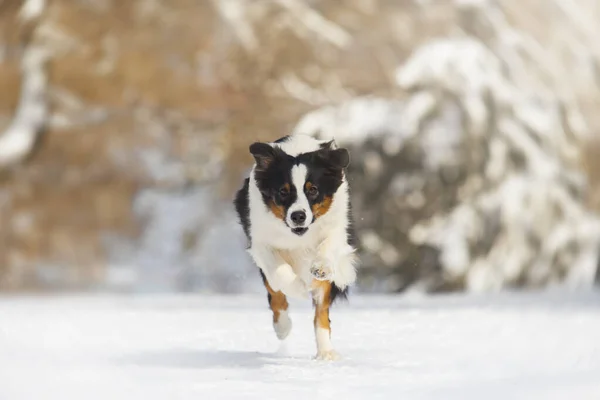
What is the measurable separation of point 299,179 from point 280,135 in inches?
114

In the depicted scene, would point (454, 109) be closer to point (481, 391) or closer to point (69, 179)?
point (69, 179)

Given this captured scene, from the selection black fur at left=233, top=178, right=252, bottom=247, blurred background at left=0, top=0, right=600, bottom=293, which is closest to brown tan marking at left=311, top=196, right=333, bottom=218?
black fur at left=233, top=178, right=252, bottom=247

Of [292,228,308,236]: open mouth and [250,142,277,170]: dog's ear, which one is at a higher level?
[250,142,277,170]: dog's ear

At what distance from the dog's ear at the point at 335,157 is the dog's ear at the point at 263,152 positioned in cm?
15

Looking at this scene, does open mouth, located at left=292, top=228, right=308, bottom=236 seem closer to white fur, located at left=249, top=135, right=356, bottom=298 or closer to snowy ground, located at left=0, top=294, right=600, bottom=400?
white fur, located at left=249, top=135, right=356, bottom=298

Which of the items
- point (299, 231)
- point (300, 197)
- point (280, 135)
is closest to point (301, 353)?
point (299, 231)

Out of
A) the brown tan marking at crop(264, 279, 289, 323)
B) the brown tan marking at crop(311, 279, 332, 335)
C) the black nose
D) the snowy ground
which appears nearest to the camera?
the snowy ground

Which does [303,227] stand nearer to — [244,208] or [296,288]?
[296,288]

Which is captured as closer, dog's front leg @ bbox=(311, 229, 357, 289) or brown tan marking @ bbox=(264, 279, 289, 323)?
dog's front leg @ bbox=(311, 229, 357, 289)

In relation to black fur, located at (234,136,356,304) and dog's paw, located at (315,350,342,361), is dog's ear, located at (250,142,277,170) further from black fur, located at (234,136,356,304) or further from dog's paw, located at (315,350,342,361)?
dog's paw, located at (315,350,342,361)

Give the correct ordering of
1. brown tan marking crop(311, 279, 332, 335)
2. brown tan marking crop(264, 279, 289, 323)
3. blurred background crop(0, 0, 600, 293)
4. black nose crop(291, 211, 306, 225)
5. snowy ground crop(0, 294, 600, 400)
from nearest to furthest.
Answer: snowy ground crop(0, 294, 600, 400)
black nose crop(291, 211, 306, 225)
brown tan marking crop(311, 279, 332, 335)
brown tan marking crop(264, 279, 289, 323)
blurred background crop(0, 0, 600, 293)

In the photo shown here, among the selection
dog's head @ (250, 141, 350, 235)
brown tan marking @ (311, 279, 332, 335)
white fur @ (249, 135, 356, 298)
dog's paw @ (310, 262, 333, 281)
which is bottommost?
brown tan marking @ (311, 279, 332, 335)

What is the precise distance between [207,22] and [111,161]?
3.68ft

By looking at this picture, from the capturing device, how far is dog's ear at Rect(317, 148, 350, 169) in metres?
2.72
